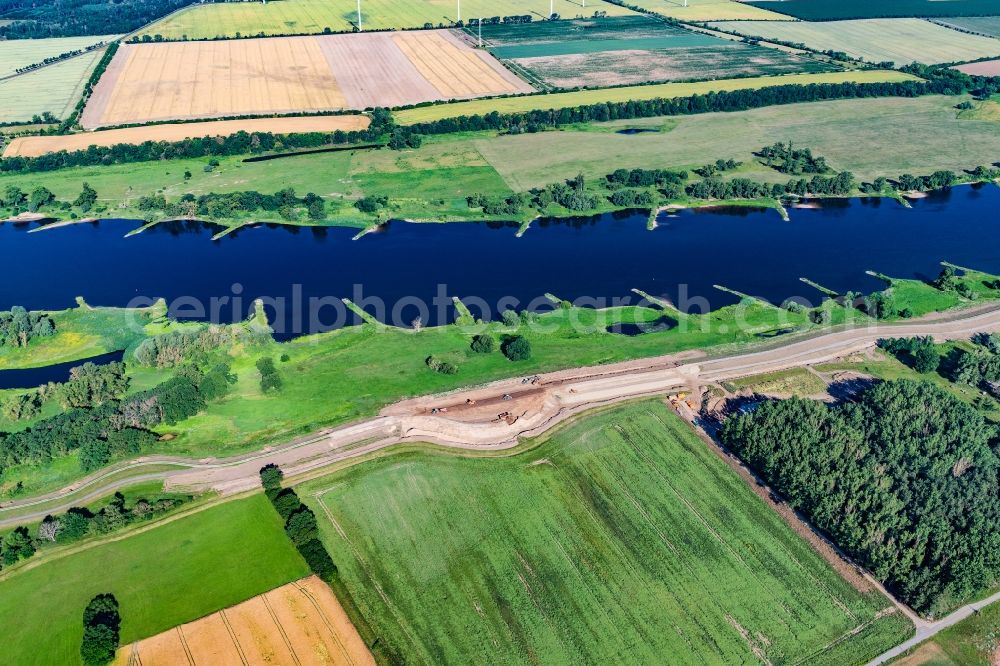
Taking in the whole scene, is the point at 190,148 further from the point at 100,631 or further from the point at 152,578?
the point at 100,631

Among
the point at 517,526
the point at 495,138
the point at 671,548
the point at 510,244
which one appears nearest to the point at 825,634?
the point at 671,548

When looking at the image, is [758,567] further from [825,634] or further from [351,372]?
[351,372]

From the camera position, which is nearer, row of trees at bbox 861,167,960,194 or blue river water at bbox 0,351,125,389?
blue river water at bbox 0,351,125,389

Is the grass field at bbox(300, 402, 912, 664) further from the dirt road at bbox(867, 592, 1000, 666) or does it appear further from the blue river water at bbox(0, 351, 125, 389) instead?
the blue river water at bbox(0, 351, 125, 389)

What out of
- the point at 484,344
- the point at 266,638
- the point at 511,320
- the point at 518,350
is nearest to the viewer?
the point at 266,638

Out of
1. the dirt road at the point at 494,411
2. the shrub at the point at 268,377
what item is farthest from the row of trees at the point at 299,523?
the shrub at the point at 268,377

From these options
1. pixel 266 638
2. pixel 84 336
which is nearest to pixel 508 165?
pixel 84 336

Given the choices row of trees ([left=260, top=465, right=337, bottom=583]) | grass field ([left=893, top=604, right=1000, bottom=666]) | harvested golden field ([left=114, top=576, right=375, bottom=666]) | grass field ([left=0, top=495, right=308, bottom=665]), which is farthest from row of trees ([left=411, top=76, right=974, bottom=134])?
grass field ([left=893, top=604, right=1000, bottom=666])
